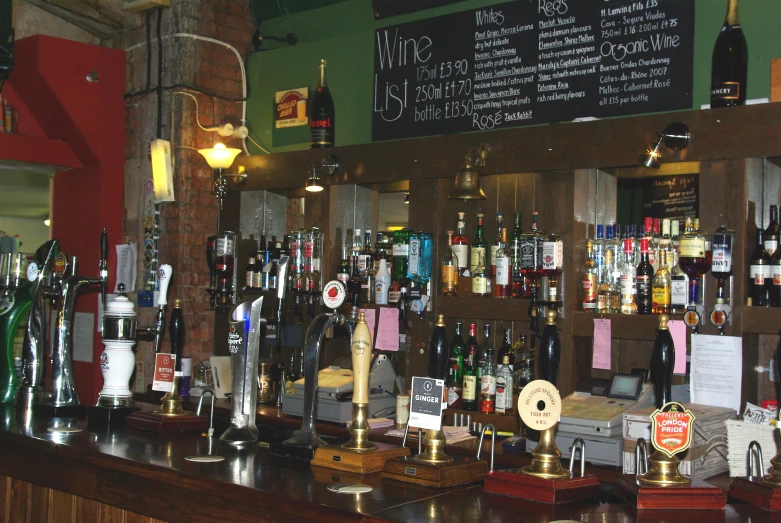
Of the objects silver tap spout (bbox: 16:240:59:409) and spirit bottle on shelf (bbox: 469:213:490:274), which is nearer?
silver tap spout (bbox: 16:240:59:409)

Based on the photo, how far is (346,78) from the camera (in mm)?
5297

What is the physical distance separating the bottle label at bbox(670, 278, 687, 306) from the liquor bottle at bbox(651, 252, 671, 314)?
0.09 ft

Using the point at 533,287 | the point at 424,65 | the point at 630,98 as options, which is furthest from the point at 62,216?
the point at 630,98

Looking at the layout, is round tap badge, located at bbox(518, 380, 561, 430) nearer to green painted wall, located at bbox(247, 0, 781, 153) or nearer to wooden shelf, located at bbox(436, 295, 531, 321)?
wooden shelf, located at bbox(436, 295, 531, 321)

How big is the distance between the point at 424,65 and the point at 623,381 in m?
2.12

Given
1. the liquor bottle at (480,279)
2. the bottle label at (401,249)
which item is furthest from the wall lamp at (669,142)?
the bottle label at (401,249)

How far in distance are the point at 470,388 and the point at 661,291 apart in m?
1.04

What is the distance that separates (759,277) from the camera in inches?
140

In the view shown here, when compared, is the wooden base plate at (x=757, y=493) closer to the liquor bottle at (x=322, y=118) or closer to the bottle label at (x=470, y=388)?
the bottle label at (x=470, y=388)

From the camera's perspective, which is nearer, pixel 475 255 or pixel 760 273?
pixel 760 273

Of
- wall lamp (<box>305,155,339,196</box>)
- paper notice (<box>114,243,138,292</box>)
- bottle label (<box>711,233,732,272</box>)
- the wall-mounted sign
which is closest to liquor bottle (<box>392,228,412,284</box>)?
wall lamp (<box>305,155,339,196</box>)

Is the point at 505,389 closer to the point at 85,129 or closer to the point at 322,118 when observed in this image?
the point at 322,118

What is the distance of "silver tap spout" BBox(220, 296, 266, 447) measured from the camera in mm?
3336

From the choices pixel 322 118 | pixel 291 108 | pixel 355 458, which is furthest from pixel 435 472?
pixel 291 108
